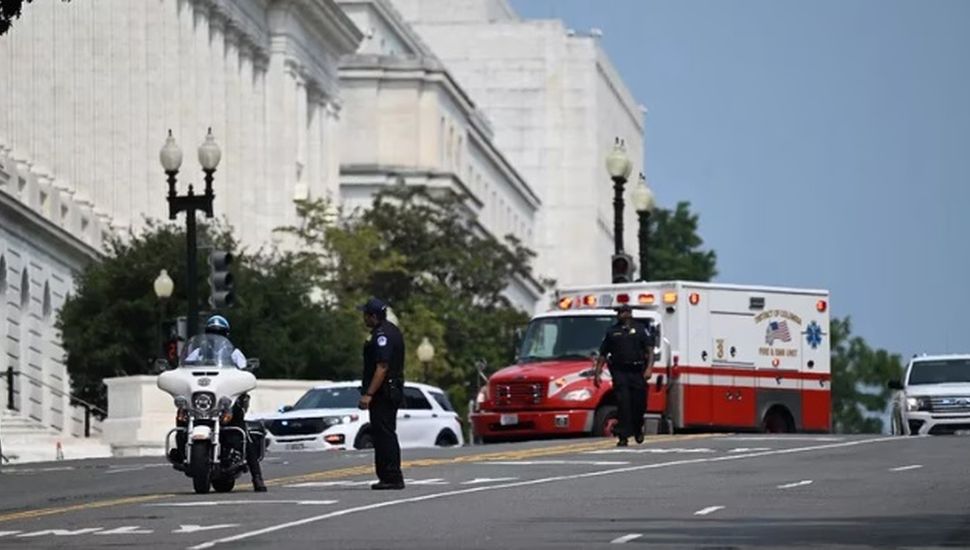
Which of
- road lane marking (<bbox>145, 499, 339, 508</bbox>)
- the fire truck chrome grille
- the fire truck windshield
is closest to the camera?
road lane marking (<bbox>145, 499, 339, 508</bbox>)

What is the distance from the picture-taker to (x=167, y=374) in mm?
33875

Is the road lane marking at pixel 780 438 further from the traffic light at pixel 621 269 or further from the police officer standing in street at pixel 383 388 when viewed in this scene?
the police officer standing in street at pixel 383 388

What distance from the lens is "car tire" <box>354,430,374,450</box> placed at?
5306 cm

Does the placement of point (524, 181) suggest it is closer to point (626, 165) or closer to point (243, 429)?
point (626, 165)

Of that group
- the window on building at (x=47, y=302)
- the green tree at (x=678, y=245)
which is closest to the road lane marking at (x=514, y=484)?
the window on building at (x=47, y=302)

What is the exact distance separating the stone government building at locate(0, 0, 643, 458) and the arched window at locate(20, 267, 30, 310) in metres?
0.11

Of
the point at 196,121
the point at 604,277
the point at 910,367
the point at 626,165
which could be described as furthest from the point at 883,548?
the point at 604,277

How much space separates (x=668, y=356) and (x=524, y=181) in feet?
412

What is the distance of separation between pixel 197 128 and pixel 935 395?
46.2 meters

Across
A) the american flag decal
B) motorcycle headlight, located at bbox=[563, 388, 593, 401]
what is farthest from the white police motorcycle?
the american flag decal

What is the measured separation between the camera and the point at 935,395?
182ft

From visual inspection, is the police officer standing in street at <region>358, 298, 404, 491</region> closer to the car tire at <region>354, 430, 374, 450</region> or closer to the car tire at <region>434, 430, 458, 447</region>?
the car tire at <region>354, 430, 374, 450</region>

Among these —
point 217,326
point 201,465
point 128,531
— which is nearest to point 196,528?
point 128,531

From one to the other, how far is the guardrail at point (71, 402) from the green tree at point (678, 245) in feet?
351
